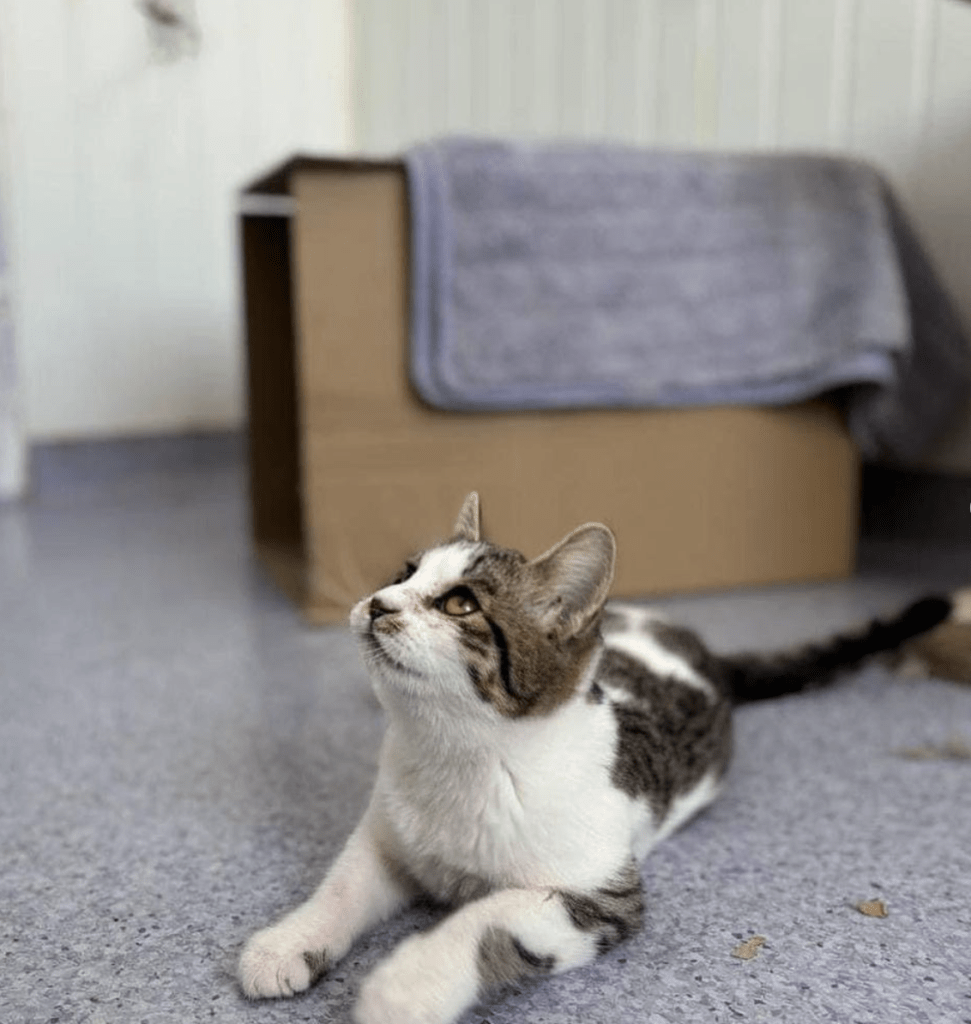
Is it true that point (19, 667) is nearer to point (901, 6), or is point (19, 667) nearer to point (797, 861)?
point (797, 861)

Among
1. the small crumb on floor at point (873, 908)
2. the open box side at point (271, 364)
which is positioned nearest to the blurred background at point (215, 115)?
the open box side at point (271, 364)

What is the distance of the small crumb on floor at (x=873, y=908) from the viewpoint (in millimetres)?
783

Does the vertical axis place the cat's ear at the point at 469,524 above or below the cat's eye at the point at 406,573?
above

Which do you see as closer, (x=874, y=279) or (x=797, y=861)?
(x=797, y=861)

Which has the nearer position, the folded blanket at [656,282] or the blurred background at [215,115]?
the folded blanket at [656,282]

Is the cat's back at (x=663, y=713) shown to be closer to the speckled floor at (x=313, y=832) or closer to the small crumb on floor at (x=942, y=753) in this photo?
the speckled floor at (x=313, y=832)

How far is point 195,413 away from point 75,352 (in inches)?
14.5

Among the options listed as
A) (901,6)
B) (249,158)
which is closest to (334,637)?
(901,6)

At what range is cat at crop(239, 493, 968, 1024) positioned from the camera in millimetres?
650

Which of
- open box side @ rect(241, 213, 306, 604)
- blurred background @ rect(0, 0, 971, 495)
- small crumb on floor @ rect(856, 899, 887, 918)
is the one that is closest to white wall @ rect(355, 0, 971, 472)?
blurred background @ rect(0, 0, 971, 495)

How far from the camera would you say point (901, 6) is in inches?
70.5

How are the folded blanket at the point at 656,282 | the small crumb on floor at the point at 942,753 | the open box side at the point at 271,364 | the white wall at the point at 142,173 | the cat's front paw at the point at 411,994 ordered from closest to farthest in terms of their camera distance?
1. the cat's front paw at the point at 411,994
2. the small crumb on floor at the point at 942,753
3. the folded blanket at the point at 656,282
4. the open box side at the point at 271,364
5. the white wall at the point at 142,173

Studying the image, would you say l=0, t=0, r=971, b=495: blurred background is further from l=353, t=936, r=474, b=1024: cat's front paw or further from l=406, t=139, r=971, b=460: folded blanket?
l=353, t=936, r=474, b=1024: cat's front paw

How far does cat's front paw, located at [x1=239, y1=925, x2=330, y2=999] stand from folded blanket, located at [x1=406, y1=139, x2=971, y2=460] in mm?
925
